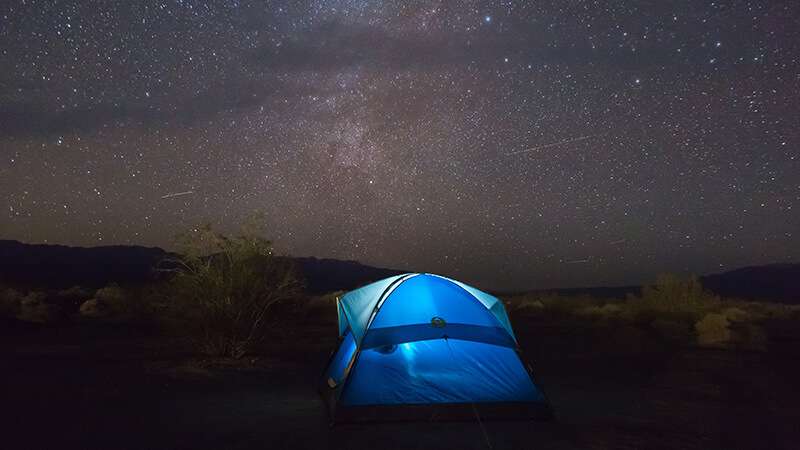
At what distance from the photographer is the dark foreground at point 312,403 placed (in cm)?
877

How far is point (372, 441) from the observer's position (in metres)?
8.59

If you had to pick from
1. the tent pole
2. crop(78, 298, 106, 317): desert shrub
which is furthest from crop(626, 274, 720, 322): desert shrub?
the tent pole

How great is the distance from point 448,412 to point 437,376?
59cm

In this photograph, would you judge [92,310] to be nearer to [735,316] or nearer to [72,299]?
[72,299]

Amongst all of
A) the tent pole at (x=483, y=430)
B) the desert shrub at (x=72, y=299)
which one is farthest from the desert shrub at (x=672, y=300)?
the desert shrub at (x=72, y=299)

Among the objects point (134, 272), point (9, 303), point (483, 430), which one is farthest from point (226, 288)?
point (134, 272)

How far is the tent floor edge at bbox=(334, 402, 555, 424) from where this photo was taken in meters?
9.77

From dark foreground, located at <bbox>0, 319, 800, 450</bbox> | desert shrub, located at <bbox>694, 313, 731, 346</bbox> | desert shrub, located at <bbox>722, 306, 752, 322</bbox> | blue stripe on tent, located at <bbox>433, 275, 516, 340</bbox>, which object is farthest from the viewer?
desert shrub, located at <bbox>722, 306, 752, 322</bbox>

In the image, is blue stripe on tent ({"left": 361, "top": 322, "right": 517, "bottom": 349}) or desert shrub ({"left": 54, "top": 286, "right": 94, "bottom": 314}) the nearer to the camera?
blue stripe on tent ({"left": 361, "top": 322, "right": 517, "bottom": 349})

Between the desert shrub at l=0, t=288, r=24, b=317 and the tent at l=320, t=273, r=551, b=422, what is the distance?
92.8 feet

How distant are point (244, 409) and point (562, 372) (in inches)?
337

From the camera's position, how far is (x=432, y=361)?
1055cm

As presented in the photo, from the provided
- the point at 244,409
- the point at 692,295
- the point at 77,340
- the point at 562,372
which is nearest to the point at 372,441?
the point at 244,409

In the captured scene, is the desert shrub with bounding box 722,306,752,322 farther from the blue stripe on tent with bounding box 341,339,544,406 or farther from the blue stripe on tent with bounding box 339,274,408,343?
the blue stripe on tent with bounding box 339,274,408,343
